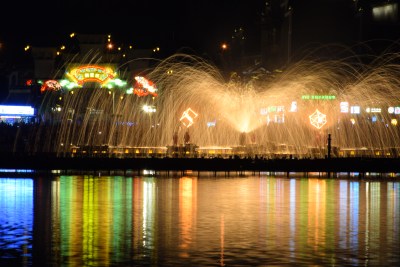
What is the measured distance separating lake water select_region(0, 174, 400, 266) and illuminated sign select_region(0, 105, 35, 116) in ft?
218

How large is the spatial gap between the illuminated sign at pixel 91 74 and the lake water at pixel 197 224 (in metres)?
47.2

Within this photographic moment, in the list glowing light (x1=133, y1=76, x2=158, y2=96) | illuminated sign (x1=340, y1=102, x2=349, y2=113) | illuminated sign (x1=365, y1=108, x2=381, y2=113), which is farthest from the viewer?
glowing light (x1=133, y1=76, x2=158, y2=96)

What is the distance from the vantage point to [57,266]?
1619 centimetres

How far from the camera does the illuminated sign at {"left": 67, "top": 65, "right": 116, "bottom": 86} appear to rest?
8369 cm

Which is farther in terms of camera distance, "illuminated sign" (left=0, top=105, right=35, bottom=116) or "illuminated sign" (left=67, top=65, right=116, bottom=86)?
"illuminated sign" (left=0, top=105, right=35, bottom=116)

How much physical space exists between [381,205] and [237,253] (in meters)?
12.0

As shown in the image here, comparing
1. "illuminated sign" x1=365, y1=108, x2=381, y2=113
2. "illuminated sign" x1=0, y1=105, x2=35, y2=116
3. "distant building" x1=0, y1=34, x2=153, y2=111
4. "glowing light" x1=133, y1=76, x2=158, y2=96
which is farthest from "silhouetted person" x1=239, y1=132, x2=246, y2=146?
"illuminated sign" x1=0, y1=105, x2=35, y2=116

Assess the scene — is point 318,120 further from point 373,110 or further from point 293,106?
point 373,110

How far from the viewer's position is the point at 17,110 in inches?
4021

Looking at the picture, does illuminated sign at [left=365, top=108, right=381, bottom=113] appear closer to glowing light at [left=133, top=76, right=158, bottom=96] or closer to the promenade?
glowing light at [left=133, top=76, right=158, bottom=96]

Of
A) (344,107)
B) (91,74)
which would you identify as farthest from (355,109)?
(91,74)

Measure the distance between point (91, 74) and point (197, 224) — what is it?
208 feet

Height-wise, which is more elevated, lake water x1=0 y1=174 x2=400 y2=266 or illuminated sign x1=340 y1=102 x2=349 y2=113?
illuminated sign x1=340 y1=102 x2=349 y2=113

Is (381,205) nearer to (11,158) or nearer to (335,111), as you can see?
(11,158)
